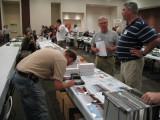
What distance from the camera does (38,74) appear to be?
168 centimetres

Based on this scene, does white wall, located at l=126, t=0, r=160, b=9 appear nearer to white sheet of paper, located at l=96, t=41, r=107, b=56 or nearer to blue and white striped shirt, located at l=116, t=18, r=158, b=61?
white sheet of paper, located at l=96, t=41, r=107, b=56

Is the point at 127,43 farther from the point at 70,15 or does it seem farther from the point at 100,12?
the point at 100,12

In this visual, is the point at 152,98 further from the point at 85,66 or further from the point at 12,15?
the point at 12,15

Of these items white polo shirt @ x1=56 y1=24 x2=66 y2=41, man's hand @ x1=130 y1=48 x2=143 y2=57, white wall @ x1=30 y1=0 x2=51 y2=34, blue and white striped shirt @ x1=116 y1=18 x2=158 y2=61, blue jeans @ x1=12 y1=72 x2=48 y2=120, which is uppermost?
white wall @ x1=30 y1=0 x2=51 y2=34

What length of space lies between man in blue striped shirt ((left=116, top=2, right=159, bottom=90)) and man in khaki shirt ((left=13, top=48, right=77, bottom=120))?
0.76 meters

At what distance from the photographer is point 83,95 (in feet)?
5.70

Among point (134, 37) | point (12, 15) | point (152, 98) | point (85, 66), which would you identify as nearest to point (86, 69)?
point (85, 66)

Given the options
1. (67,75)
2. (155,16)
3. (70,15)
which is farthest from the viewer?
(70,15)

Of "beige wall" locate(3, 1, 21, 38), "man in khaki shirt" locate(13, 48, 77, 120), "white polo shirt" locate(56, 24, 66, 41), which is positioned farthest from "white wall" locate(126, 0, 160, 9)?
"man in khaki shirt" locate(13, 48, 77, 120)

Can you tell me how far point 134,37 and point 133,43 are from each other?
0.08m

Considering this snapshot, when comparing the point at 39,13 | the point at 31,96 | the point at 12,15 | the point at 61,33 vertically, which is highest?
the point at 12,15

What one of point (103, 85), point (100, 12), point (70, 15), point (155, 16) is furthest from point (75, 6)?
point (103, 85)

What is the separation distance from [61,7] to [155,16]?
8254 mm

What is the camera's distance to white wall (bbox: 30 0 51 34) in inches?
564
